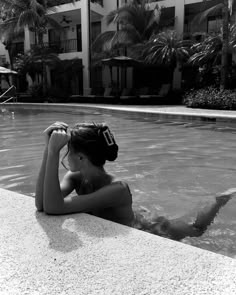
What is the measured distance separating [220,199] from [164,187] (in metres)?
1.43

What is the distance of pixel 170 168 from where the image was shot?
489 centimetres

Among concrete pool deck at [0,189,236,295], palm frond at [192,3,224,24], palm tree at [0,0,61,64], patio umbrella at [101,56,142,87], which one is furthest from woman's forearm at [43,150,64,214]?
palm tree at [0,0,61,64]

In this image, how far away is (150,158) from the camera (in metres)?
5.42

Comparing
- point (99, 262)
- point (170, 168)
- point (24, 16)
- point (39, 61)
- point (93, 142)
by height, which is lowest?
point (170, 168)

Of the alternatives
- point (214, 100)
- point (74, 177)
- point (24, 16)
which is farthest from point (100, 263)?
point (24, 16)

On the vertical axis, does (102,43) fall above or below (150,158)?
above

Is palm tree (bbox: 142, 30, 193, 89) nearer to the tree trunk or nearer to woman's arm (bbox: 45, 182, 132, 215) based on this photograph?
the tree trunk

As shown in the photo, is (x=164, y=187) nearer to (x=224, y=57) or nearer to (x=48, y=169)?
(x=48, y=169)

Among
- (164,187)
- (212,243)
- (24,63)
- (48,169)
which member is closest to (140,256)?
(48,169)

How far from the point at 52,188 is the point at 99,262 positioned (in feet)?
1.94

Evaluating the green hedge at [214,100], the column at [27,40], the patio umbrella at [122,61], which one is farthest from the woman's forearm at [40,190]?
the column at [27,40]

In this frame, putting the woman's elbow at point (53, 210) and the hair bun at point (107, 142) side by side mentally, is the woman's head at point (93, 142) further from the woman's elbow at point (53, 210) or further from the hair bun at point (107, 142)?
the woman's elbow at point (53, 210)

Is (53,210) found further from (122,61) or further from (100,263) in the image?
(122,61)

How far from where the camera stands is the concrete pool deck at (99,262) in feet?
3.91
